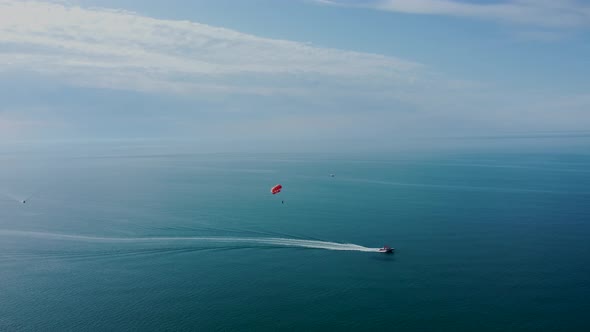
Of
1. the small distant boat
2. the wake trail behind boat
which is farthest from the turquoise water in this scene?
the small distant boat

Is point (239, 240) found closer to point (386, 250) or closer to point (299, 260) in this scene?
point (299, 260)

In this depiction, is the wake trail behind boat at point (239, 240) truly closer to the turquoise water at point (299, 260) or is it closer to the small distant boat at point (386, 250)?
the turquoise water at point (299, 260)

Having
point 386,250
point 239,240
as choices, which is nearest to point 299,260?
point 239,240

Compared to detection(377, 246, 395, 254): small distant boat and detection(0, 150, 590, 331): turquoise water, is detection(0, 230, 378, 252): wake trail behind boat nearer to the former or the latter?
detection(0, 150, 590, 331): turquoise water

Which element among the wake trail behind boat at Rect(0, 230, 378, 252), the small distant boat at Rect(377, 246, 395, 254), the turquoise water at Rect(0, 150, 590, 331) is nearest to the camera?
the turquoise water at Rect(0, 150, 590, 331)

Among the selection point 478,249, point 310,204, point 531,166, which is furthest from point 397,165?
point 478,249

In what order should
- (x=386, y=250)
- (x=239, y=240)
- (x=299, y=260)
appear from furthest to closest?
(x=239, y=240), (x=386, y=250), (x=299, y=260)

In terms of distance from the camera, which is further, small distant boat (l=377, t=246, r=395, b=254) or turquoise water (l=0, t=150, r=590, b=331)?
small distant boat (l=377, t=246, r=395, b=254)

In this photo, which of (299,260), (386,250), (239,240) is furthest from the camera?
(239,240)

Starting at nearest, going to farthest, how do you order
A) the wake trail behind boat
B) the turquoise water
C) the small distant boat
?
1. the turquoise water
2. the small distant boat
3. the wake trail behind boat
